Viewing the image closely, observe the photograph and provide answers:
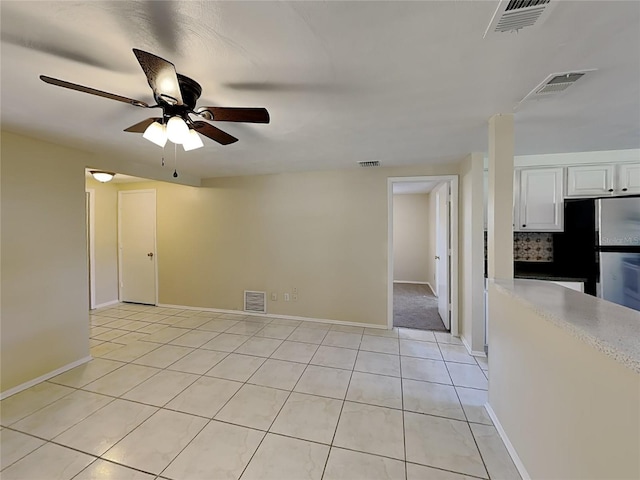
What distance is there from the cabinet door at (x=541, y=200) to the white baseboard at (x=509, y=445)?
2100 mm

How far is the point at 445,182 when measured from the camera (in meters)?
3.75

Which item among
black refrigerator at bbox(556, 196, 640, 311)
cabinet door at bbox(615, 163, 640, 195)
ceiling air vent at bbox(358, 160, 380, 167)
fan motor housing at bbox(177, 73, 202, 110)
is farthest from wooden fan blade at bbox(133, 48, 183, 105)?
cabinet door at bbox(615, 163, 640, 195)

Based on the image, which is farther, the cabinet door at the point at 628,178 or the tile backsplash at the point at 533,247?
the tile backsplash at the point at 533,247

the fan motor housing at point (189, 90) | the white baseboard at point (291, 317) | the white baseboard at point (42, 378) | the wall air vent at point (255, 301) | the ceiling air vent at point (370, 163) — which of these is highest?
the ceiling air vent at point (370, 163)

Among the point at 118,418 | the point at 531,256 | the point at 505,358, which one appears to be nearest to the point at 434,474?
the point at 505,358

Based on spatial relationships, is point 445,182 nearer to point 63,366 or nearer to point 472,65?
point 472,65

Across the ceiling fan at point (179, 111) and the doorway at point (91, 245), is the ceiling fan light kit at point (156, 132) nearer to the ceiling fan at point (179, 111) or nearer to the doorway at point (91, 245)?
the ceiling fan at point (179, 111)

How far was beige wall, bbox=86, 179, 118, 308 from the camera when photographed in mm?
4801

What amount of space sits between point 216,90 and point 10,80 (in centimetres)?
113

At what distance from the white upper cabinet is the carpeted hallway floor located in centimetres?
233

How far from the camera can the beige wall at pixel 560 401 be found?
882 mm

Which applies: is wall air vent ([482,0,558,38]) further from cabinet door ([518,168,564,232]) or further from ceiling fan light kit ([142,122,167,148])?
cabinet door ([518,168,564,232])

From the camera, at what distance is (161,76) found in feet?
3.87

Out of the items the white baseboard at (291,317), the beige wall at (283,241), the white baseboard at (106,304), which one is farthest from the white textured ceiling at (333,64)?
the white baseboard at (106,304)
